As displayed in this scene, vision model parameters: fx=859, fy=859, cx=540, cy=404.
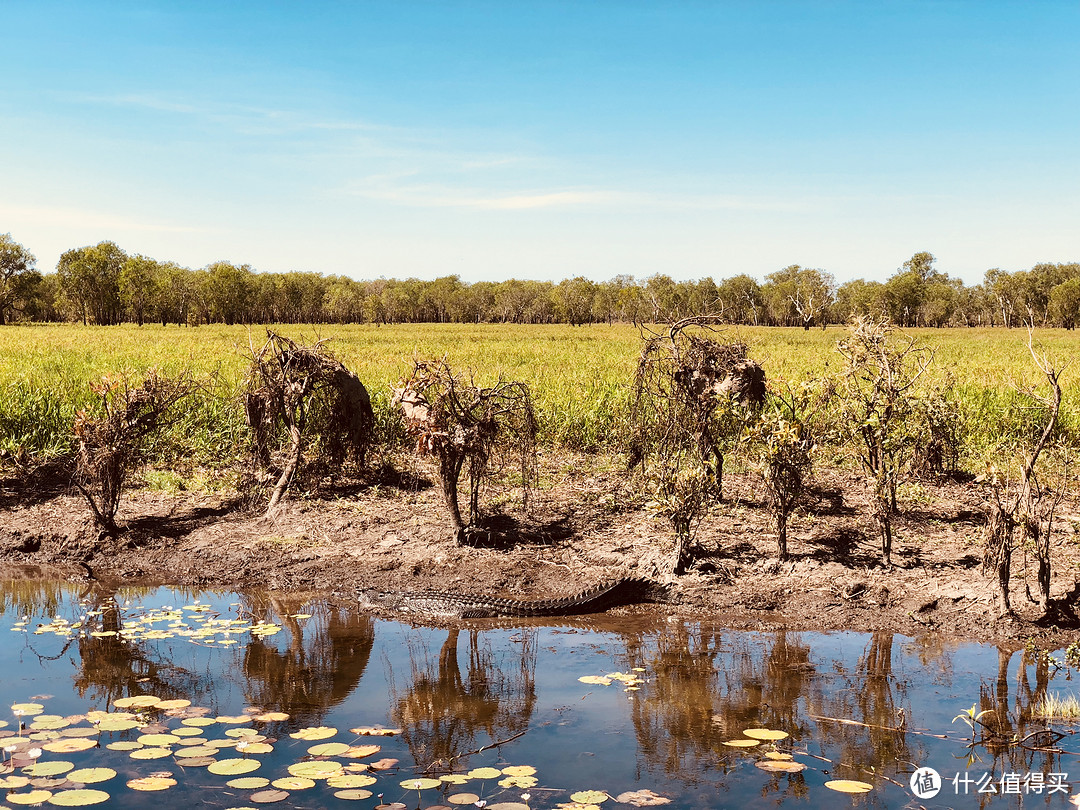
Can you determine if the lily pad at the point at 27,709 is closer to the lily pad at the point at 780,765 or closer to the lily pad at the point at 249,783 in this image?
the lily pad at the point at 249,783

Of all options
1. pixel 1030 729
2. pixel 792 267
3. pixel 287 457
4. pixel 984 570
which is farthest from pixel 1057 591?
pixel 792 267

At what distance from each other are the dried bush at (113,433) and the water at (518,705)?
1867mm

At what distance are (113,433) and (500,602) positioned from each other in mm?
5215

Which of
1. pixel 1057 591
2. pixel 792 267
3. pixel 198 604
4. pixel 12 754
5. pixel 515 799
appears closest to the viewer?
pixel 515 799

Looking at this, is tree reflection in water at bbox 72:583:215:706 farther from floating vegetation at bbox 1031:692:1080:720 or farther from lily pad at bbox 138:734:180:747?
floating vegetation at bbox 1031:692:1080:720

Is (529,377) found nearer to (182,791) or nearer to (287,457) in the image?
(287,457)

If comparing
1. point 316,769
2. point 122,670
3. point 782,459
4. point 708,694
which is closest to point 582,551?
point 782,459

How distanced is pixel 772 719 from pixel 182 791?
11.9ft

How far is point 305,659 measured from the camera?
22.6 ft

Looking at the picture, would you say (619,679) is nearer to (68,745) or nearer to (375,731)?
(375,731)

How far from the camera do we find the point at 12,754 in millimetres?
4973

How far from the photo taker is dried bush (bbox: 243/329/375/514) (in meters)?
11.0

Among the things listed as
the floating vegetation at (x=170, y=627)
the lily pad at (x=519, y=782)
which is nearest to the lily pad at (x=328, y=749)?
the lily pad at (x=519, y=782)

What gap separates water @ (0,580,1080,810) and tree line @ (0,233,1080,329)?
49.9 metres
